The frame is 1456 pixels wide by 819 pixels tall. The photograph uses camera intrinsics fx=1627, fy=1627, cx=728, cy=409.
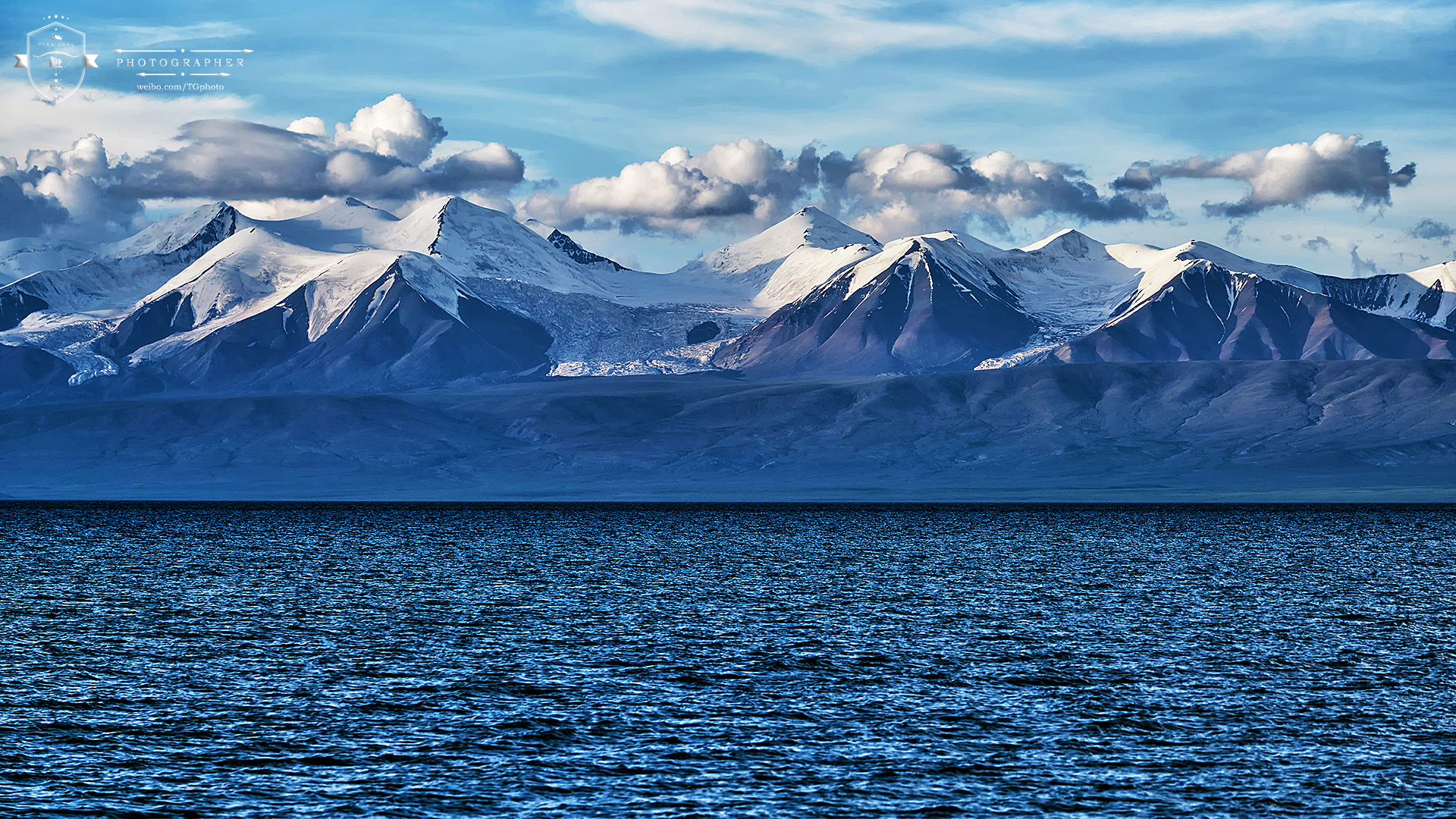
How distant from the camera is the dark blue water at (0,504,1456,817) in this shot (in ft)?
112

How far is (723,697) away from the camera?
47.3 metres

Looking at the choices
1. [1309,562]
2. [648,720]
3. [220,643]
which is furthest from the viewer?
[1309,562]

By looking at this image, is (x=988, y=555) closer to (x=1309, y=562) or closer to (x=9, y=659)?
(x=1309, y=562)

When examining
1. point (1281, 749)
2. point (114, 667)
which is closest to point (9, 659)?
point (114, 667)

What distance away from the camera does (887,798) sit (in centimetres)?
3356

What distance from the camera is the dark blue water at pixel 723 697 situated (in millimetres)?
34125

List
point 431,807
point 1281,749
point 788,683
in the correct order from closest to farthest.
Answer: point 431,807 < point 1281,749 < point 788,683

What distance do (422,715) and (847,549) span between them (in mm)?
103584

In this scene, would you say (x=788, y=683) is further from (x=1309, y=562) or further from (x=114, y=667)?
(x=1309, y=562)

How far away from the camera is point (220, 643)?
60719 mm

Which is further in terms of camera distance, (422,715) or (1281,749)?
(422,715)

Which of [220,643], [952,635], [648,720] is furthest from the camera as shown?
[952,635]

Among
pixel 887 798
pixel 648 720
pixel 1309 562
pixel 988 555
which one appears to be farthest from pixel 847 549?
pixel 887 798

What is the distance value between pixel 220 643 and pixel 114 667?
765 centimetres
